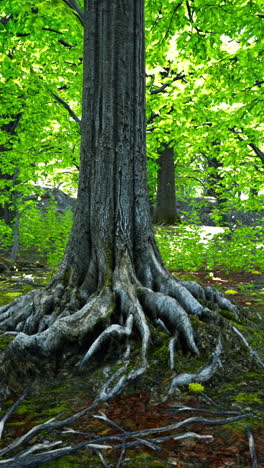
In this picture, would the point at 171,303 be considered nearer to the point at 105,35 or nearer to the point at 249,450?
the point at 249,450

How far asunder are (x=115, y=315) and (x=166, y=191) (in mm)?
14454

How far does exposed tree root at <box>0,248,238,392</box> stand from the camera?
3.06 meters

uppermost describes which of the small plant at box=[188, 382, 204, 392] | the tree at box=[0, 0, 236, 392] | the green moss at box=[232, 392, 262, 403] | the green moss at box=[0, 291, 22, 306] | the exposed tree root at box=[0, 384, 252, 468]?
the tree at box=[0, 0, 236, 392]

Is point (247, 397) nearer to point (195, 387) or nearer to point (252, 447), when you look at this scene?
point (195, 387)

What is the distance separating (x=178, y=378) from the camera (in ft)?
8.93

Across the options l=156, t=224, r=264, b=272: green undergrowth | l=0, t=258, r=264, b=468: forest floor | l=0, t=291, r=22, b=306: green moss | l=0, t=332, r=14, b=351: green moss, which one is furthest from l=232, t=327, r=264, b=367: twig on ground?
l=156, t=224, r=264, b=272: green undergrowth

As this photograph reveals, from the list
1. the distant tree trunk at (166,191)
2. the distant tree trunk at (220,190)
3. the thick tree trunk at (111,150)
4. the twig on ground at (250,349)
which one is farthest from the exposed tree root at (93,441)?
the distant tree trunk at (166,191)

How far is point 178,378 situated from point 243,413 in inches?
24.9

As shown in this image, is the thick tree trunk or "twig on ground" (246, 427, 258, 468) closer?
"twig on ground" (246, 427, 258, 468)

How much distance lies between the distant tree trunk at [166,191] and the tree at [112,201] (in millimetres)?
13166

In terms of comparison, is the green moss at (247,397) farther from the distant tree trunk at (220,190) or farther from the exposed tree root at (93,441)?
the distant tree trunk at (220,190)

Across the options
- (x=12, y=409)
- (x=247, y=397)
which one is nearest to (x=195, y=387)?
(x=247, y=397)

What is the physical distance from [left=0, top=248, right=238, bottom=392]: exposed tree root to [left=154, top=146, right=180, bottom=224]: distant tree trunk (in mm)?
13256

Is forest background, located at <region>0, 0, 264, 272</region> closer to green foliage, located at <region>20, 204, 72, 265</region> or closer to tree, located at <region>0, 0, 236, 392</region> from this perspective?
green foliage, located at <region>20, 204, 72, 265</region>
